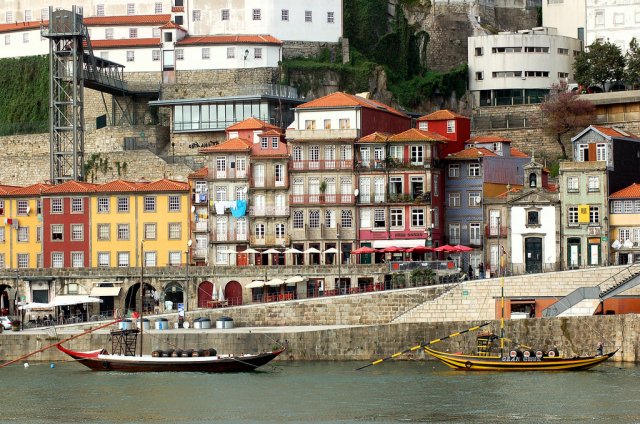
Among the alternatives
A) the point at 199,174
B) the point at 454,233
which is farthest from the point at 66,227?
the point at 454,233

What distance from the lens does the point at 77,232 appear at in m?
118

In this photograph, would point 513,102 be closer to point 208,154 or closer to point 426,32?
point 426,32

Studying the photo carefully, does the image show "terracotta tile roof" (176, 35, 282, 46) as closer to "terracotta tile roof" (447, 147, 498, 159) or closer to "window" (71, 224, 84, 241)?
"window" (71, 224, 84, 241)

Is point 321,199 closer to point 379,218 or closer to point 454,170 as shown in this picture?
point 379,218

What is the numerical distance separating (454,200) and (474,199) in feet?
3.66

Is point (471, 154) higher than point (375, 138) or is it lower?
lower

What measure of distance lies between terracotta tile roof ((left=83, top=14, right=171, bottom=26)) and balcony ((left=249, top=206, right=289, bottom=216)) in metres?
25.2

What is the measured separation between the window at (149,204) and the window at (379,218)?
1252cm

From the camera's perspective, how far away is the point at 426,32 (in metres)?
137

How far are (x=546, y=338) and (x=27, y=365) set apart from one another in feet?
78.4

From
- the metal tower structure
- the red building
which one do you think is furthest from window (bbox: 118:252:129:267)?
the metal tower structure

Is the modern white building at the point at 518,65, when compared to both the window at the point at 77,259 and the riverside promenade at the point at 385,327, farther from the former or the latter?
the riverside promenade at the point at 385,327

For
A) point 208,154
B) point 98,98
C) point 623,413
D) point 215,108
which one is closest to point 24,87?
point 98,98

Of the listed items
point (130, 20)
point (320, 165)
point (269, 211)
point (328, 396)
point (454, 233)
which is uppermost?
point (130, 20)
